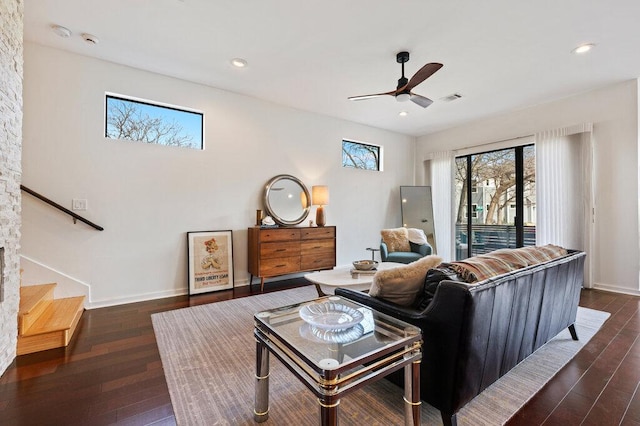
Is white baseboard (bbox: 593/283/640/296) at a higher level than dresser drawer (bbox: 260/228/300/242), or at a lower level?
lower

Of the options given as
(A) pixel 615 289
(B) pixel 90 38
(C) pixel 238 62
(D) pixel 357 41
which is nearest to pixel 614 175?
(A) pixel 615 289

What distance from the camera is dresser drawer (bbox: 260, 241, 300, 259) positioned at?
3885 mm

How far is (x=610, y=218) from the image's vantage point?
387 centimetres

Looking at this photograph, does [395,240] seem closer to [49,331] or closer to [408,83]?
[408,83]

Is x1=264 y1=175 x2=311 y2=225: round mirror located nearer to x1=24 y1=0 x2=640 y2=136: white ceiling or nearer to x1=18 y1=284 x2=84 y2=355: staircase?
x1=24 y1=0 x2=640 y2=136: white ceiling

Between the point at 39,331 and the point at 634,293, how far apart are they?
21.6ft

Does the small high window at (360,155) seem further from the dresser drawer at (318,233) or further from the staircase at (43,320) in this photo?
the staircase at (43,320)


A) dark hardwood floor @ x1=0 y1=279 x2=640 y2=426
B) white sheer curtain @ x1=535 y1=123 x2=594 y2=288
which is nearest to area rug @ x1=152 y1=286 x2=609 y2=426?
dark hardwood floor @ x1=0 y1=279 x2=640 y2=426

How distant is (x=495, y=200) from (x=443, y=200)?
0.93 meters

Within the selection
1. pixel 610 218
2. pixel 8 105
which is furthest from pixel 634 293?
pixel 8 105

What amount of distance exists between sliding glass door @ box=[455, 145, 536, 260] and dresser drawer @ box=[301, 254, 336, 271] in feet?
9.38

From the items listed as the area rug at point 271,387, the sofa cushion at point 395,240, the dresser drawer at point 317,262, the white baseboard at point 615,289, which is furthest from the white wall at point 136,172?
the white baseboard at point 615,289

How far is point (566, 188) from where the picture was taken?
4184mm

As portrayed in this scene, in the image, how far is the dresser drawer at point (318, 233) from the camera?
429cm
